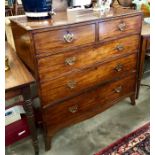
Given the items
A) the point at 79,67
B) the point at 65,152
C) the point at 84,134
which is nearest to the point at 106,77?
the point at 79,67

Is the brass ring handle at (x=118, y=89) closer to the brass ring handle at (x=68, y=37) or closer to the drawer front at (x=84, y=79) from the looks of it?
the drawer front at (x=84, y=79)

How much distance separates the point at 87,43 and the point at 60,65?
0.83 ft

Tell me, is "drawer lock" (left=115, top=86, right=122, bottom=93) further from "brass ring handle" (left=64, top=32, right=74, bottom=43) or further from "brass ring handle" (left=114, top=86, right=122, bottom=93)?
"brass ring handle" (left=64, top=32, right=74, bottom=43)

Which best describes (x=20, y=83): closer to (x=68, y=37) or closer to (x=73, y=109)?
(x=68, y=37)

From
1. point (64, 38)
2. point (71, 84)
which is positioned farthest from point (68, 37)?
point (71, 84)

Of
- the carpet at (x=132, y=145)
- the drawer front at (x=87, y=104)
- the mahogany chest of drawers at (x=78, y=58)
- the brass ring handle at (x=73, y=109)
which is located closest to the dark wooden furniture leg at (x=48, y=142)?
the mahogany chest of drawers at (x=78, y=58)

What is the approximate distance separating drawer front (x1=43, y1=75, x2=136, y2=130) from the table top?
31 cm

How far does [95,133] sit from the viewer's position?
1.72 meters

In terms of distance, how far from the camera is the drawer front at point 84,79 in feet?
4.46

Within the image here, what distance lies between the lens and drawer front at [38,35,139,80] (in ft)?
4.18

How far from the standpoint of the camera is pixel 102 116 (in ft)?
6.30

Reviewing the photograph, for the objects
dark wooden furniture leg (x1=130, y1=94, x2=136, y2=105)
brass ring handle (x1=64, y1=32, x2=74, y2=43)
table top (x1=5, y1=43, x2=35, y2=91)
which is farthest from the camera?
dark wooden furniture leg (x1=130, y1=94, x2=136, y2=105)

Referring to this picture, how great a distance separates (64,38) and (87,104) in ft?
2.06

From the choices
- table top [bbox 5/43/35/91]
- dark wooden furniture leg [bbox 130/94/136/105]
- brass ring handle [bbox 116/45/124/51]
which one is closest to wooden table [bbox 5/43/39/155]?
table top [bbox 5/43/35/91]
